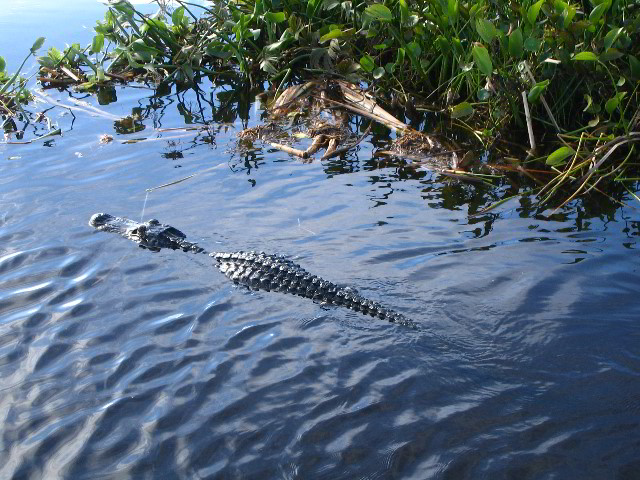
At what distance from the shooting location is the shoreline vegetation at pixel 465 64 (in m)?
5.14

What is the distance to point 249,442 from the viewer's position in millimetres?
3062

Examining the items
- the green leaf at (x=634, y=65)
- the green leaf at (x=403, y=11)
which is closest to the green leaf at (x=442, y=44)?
the green leaf at (x=403, y=11)

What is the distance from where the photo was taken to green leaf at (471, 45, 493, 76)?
5109mm

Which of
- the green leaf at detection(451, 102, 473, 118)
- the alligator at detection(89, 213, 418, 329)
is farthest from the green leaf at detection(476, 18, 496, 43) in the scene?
the alligator at detection(89, 213, 418, 329)

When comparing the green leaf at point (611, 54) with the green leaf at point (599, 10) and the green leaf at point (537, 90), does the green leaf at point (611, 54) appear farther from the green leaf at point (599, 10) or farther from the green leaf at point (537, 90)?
the green leaf at point (537, 90)

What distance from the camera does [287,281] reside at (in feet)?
13.9

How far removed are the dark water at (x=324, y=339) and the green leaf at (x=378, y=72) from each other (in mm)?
1178

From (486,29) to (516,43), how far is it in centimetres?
24

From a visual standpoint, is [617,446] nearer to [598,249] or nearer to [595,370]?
[595,370]

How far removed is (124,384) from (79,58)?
21.4 feet

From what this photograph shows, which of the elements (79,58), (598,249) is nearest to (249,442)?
(598,249)

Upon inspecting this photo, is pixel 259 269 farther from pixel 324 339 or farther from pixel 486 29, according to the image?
pixel 486 29

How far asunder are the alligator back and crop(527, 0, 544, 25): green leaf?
244cm

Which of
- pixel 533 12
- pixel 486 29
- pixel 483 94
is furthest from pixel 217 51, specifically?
pixel 533 12
